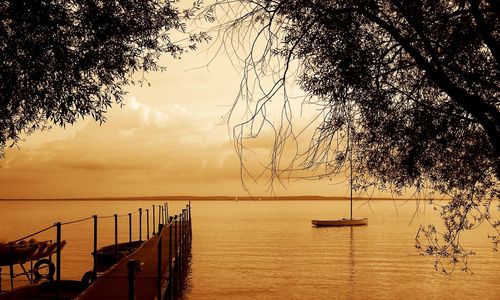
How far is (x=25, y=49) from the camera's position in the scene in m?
7.77

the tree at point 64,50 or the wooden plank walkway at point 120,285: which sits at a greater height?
the tree at point 64,50

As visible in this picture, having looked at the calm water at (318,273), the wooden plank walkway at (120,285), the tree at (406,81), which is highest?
the tree at (406,81)

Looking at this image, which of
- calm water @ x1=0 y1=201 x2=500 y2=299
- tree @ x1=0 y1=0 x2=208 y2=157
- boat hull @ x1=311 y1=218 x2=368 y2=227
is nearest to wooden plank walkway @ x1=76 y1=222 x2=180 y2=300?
tree @ x1=0 y1=0 x2=208 y2=157

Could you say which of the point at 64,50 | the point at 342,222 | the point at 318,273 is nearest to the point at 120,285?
the point at 64,50

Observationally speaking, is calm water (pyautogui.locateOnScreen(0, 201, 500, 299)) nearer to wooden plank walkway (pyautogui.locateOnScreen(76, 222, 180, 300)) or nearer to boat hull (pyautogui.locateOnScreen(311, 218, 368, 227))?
wooden plank walkway (pyautogui.locateOnScreen(76, 222, 180, 300))

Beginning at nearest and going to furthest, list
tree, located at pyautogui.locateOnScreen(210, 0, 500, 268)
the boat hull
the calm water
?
tree, located at pyautogui.locateOnScreen(210, 0, 500, 268)
the calm water
the boat hull

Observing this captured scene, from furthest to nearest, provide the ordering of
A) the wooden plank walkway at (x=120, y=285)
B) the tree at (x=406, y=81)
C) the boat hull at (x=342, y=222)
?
the boat hull at (x=342, y=222)
the wooden plank walkway at (x=120, y=285)
the tree at (x=406, y=81)

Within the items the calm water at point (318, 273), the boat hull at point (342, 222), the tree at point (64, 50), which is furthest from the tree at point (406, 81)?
the boat hull at point (342, 222)

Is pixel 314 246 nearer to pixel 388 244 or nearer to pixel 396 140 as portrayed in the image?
pixel 388 244

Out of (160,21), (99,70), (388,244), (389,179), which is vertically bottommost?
(388,244)

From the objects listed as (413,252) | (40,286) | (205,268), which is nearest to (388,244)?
(413,252)

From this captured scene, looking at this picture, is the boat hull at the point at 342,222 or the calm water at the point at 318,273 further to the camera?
the boat hull at the point at 342,222

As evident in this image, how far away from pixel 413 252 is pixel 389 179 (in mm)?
58070

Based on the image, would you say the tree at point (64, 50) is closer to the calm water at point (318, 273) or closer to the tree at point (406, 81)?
the tree at point (406, 81)
